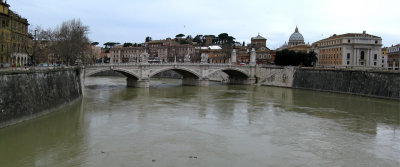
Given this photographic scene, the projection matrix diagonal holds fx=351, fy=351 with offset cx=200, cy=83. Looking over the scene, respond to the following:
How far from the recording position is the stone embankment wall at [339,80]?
30.7 meters

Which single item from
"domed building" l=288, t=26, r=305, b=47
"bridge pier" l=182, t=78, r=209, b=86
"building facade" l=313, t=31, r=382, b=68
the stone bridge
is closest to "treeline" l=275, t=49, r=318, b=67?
"building facade" l=313, t=31, r=382, b=68

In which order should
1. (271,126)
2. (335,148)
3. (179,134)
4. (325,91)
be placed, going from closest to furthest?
1. (335,148)
2. (179,134)
3. (271,126)
4. (325,91)

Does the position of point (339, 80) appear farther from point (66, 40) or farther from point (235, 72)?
point (66, 40)

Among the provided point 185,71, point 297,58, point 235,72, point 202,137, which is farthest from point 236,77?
point 202,137

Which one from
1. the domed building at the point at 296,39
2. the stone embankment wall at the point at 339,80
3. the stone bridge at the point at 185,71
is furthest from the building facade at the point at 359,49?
the domed building at the point at 296,39

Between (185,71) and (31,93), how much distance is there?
28175 mm

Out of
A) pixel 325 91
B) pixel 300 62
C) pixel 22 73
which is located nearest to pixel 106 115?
pixel 22 73

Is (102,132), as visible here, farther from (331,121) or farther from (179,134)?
(331,121)

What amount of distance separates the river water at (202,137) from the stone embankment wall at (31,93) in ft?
1.73

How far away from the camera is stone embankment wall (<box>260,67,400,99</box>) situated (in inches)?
1208

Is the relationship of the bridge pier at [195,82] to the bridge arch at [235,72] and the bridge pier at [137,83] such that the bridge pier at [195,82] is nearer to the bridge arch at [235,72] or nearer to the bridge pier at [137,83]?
the bridge arch at [235,72]

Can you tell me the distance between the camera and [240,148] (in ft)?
45.5

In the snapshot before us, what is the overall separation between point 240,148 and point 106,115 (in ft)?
32.1

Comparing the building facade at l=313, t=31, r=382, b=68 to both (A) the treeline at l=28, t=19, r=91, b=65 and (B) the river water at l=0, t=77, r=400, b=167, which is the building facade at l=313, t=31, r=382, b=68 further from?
(A) the treeline at l=28, t=19, r=91, b=65
